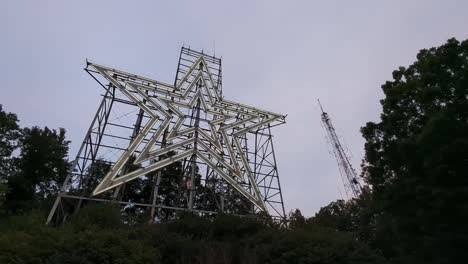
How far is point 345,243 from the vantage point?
51.3 feet

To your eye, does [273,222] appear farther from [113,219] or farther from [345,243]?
[113,219]

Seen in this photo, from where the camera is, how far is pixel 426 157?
12359mm

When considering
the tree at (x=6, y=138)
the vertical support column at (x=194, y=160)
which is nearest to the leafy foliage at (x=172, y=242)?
the vertical support column at (x=194, y=160)

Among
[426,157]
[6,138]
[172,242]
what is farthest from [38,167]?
[426,157]

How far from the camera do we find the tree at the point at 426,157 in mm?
11852

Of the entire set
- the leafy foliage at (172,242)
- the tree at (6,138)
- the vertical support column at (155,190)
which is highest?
the tree at (6,138)

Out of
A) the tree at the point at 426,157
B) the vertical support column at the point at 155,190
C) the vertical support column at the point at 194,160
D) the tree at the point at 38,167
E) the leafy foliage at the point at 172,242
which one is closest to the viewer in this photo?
the tree at the point at 426,157

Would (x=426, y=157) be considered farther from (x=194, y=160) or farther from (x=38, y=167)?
(x=38, y=167)

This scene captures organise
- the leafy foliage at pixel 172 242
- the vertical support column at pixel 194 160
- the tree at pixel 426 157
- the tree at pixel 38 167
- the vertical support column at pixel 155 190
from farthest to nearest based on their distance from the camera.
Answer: the tree at pixel 38 167, the vertical support column at pixel 194 160, the vertical support column at pixel 155 190, the leafy foliage at pixel 172 242, the tree at pixel 426 157

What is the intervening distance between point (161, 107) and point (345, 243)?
1184cm

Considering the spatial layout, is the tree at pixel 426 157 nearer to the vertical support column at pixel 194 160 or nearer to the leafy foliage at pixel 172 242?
the leafy foliage at pixel 172 242

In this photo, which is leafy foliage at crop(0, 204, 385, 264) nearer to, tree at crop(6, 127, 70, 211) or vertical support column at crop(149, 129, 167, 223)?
vertical support column at crop(149, 129, 167, 223)

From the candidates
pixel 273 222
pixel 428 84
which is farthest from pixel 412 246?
pixel 273 222

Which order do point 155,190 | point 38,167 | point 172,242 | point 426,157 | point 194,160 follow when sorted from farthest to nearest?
point 38,167, point 194,160, point 155,190, point 172,242, point 426,157
